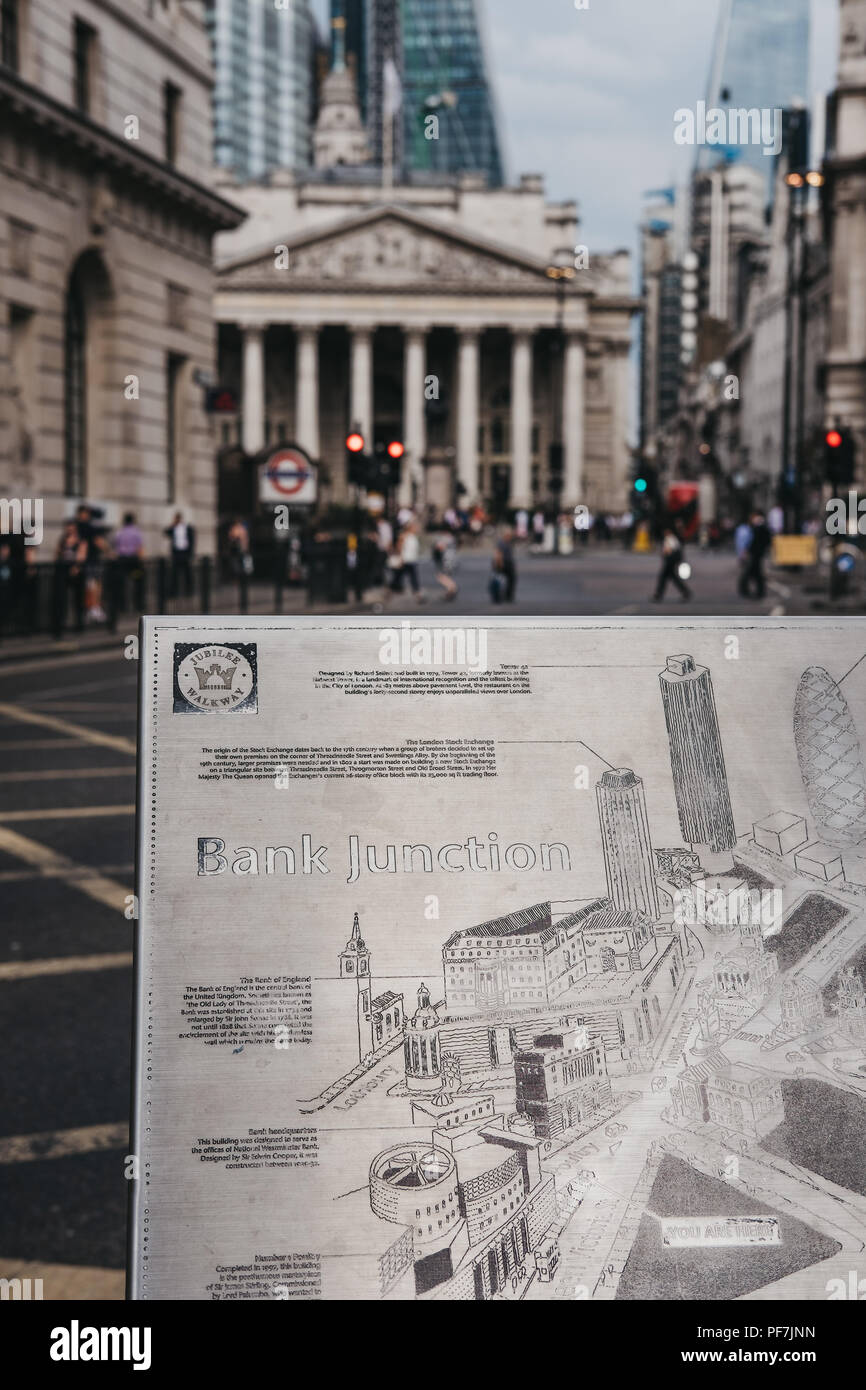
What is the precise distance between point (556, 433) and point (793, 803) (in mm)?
95306

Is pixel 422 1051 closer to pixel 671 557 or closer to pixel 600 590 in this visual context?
pixel 671 557

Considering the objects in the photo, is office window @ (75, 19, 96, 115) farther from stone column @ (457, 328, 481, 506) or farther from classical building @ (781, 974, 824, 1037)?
stone column @ (457, 328, 481, 506)

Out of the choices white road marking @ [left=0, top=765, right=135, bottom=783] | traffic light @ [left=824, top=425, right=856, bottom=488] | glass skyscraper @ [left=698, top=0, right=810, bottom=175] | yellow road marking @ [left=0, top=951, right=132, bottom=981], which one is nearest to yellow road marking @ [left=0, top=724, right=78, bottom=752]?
white road marking @ [left=0, top=765, right=135, bottom=783]

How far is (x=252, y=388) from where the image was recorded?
8938 centimetres

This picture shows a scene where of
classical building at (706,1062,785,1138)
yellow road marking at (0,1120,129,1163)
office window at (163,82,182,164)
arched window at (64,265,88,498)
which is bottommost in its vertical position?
yellow road marking at (0,1120,129,1163)

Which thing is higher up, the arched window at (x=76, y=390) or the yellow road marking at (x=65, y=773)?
the arched window at (x=76, y=390)

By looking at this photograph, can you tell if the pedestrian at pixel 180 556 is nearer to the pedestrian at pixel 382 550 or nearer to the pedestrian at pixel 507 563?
the pedestrian at pixel 507 563

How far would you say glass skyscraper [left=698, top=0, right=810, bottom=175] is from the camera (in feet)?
478

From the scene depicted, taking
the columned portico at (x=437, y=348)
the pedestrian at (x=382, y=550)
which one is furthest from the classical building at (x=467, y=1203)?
the columned portico at (x=437, y=348)

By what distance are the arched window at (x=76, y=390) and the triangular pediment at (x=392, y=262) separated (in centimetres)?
5998

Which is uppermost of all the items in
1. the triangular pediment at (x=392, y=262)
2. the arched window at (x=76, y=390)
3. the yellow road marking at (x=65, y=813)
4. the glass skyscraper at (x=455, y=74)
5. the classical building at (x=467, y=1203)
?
the glass skyscraper at (x=455, y=74)

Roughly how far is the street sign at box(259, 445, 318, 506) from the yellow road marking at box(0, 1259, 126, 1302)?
20.2 metres

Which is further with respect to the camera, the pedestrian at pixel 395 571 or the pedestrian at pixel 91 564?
the pedestrian at pixel 395 571

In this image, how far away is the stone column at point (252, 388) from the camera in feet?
288
